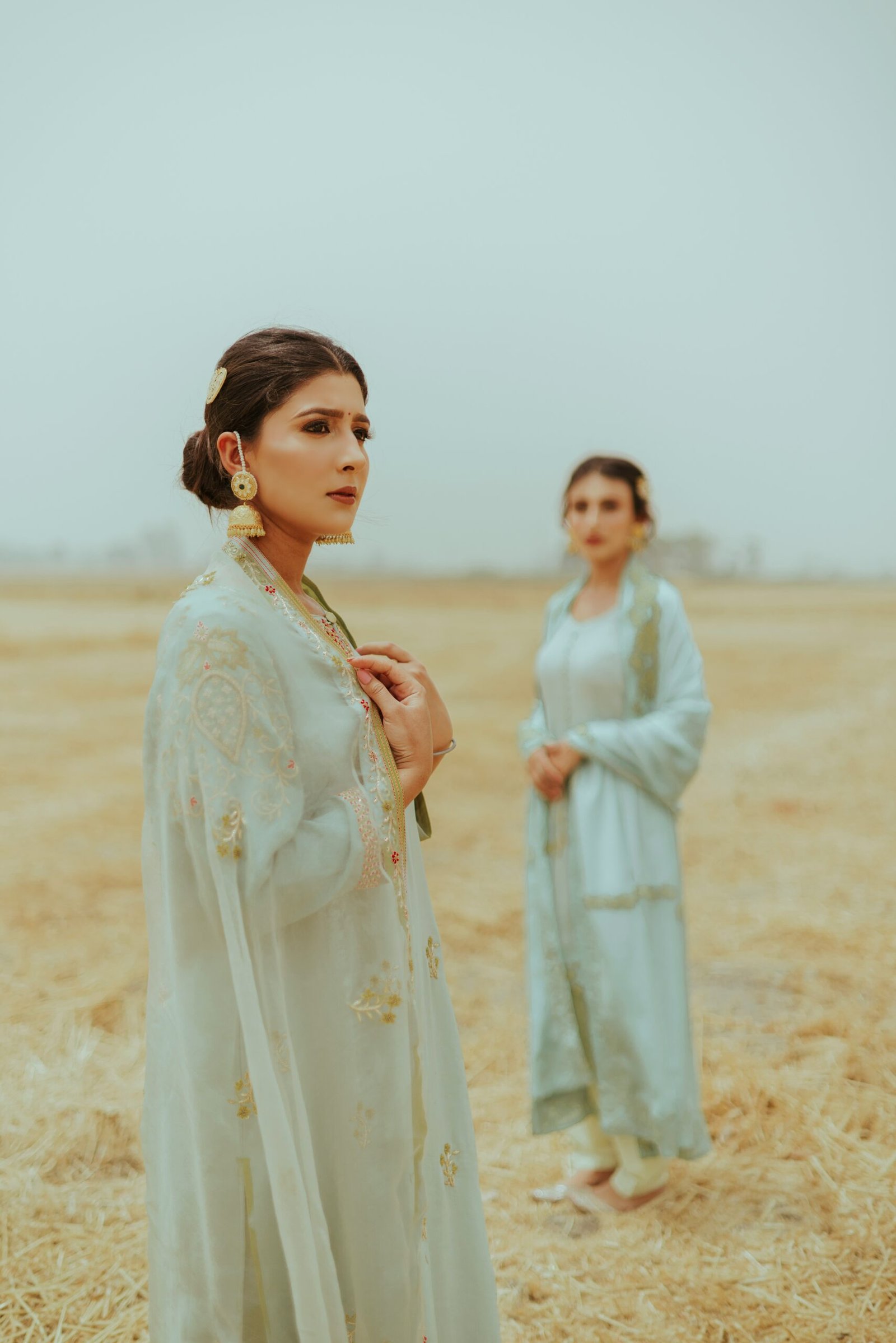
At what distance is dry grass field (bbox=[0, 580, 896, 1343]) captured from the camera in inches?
97.0

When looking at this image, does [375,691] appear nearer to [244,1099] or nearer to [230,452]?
[230,452]

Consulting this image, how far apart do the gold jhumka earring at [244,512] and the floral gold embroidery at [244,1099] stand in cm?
70

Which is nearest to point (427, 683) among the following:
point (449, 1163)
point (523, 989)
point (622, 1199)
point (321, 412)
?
point (321, 412)

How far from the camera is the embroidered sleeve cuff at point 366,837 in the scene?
144 centimetres

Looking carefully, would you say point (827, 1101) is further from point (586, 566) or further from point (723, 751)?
point (723, 751)

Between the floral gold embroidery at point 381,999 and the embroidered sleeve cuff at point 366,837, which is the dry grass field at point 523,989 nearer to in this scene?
the floral gold embroidery at point 381,999

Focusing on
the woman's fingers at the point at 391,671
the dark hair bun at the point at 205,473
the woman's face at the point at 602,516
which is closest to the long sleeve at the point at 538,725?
the woman's face at the point at 602,516

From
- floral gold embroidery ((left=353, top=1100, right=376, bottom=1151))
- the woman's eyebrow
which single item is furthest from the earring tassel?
floral gold embroidery ((left=353, top=1100, right=376, bottom=1151))

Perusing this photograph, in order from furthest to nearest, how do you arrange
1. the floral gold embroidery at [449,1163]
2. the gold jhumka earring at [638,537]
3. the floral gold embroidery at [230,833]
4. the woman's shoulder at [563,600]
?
the woman's shoulder at [563,600], the gold jhumka earring at [638,537], the floral gold embroidery at [449,1163], the floral gold embroidery at [230,833]

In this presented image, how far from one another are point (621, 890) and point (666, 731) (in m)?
0.42

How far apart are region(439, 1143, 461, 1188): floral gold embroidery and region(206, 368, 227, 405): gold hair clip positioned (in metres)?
1.15

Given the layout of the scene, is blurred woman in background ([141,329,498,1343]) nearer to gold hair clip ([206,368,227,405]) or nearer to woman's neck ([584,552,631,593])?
gold hair clip ([206,368,227,405])

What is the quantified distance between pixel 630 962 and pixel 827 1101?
1034mm

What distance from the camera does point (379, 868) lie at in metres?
1.47
